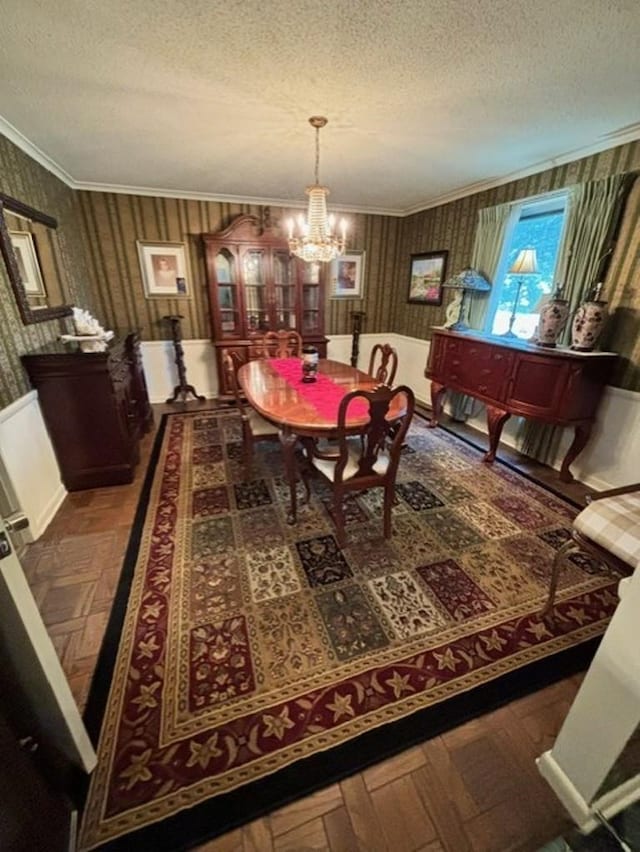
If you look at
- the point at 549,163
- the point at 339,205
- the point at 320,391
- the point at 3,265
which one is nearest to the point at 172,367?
the point at 3,265

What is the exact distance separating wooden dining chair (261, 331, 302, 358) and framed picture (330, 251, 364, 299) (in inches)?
57.2

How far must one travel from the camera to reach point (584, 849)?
811 mm

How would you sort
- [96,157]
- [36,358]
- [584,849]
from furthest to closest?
[96,157], [36,358], [584,849]

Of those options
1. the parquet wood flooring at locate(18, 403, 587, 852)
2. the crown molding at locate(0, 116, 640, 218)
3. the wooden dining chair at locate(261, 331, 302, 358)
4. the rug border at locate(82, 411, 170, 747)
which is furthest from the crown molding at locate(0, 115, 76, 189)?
the parquet wood flooring at locate(18, 403, 587, 852)

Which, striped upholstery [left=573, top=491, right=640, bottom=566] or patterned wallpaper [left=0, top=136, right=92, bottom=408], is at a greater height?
patterned wallpaper [left=0, top=136, right=92, bottom=408]

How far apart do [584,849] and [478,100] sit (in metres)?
3.00

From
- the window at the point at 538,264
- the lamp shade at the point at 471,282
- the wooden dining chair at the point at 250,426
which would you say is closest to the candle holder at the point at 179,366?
the wooden dining chair at the point at 250,426

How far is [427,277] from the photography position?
4.37 meters

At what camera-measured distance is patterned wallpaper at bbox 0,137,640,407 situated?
2318mm

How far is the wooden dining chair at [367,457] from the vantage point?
179 centimetres

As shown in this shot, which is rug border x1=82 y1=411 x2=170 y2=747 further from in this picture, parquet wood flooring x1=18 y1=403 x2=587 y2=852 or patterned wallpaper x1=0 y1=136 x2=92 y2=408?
patterned wallpaper x1=0 y1=136 x2=92 y2=408

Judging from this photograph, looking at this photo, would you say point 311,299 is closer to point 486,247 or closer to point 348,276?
point 348,276

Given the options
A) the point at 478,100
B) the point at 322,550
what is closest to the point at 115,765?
the point at 322,550

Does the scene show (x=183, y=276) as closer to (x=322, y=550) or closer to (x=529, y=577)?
(x=322, y=550)
